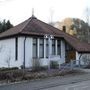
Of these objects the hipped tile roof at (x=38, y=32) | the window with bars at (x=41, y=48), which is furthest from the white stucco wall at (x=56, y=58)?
the hipped tile roof at (x=38, y=32)


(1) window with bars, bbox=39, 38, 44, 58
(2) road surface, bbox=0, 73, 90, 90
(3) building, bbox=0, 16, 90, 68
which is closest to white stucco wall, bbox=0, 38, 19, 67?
(3) building, bbox=0, 16, 90, 68

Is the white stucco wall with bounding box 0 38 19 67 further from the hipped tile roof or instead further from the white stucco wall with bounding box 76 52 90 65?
the white stucco wall with bounding box 76 52 90 65

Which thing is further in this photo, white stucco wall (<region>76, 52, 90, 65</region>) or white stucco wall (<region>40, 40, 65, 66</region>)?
white stucco wall (<region>76, 52, 90, 65</region>)

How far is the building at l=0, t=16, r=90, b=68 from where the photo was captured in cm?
3241

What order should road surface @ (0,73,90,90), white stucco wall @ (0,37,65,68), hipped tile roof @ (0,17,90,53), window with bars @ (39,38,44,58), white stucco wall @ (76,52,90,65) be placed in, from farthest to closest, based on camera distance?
1. white stucco wall @ (76,52,90,65)
2. window with bars @ (39,38,44,58)
3. hipped tile roof @ (0,17,90,53)
4. white stucco wall @ (0,37,65,68)
5. road surface @ (0,73,90,90)

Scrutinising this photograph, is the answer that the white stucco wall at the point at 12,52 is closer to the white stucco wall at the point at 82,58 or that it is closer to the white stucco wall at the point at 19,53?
the white stucco wall at the point at 19,53

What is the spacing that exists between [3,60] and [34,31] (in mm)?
6192

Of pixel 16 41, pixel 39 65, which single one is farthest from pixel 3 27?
pixel 39 65

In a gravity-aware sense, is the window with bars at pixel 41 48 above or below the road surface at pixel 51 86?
above

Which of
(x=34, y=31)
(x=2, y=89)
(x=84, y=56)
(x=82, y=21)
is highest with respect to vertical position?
(x=82, y=21)

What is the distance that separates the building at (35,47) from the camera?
32406 millimetres

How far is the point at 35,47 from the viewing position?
33.7 metres

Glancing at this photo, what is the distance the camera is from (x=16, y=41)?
110ft

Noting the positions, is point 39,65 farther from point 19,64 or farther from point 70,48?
point 70,48
